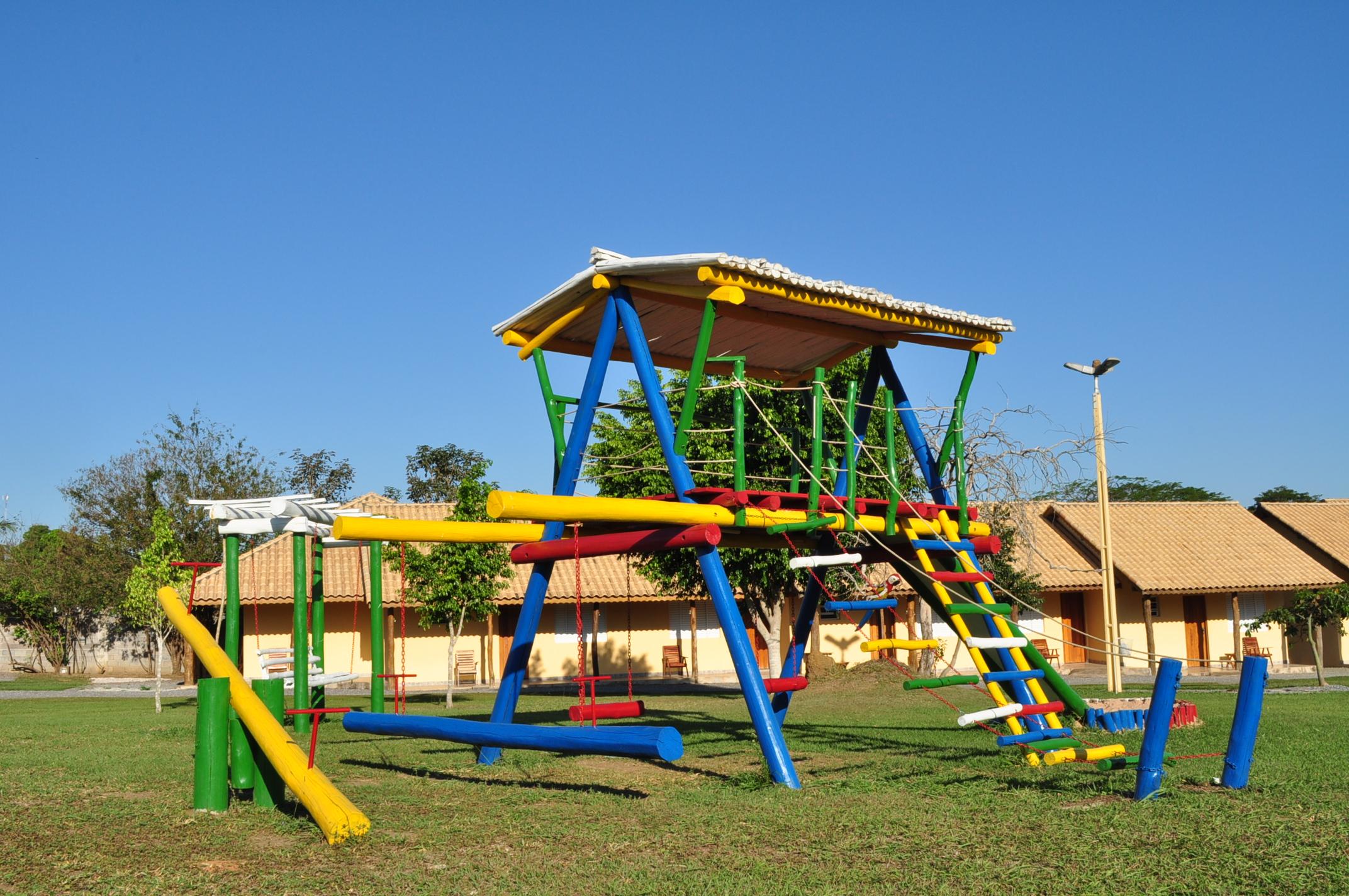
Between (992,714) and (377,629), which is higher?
(377,629)

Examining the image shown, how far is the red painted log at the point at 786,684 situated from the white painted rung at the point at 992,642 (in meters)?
1.68

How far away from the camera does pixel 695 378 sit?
390 inches

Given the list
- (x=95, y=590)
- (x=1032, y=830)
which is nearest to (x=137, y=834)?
(x=1032, y=830)

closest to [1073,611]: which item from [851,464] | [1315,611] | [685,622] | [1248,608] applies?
[1248,608]

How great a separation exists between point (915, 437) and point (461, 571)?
483 inches

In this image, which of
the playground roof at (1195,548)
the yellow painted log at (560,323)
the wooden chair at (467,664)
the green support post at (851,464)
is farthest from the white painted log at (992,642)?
the playground roof at (1195,548)

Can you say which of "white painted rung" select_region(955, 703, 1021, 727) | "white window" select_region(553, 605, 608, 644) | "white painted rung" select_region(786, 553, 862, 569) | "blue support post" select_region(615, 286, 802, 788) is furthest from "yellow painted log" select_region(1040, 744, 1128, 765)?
"white window" select_region(553, 605, 608, 644)

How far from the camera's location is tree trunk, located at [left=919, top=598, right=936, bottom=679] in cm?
2592

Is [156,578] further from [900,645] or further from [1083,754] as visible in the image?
[1083,754]

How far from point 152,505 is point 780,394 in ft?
93.5

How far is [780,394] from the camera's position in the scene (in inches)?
749

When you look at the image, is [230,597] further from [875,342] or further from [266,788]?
[875,342]

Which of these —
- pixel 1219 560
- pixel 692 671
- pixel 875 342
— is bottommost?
pixel 692 671

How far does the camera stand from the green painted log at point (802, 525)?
390 inches
